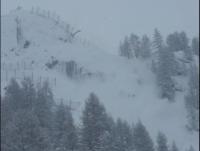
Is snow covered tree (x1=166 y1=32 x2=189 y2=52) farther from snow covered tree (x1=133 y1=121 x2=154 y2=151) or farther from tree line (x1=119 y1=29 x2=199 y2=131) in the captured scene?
snow covered tree (x1=133 y1=121 x2=154 y2=151)

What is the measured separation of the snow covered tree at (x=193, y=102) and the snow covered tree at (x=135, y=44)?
1144 inches

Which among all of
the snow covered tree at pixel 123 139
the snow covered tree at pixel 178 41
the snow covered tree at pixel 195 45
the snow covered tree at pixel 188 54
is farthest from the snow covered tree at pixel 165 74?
the snow covered tree at pixel 123 139

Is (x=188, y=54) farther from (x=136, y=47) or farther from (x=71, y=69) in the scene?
(x=71, y=69)

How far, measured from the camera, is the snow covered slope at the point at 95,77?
273 feet

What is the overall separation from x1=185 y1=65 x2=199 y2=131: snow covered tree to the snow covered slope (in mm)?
1935

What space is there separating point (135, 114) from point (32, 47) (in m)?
54.4

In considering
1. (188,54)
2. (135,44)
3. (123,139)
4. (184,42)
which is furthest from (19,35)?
(123,139)

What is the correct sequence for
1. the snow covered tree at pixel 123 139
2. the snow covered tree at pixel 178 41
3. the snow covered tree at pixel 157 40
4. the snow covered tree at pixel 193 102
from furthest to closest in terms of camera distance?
the snow covered tree at pixel 178 41, the snow covered tree at pixel 157 40, the snow covered tree at pixel 193 102, the snow covered tree at pixel 123 139

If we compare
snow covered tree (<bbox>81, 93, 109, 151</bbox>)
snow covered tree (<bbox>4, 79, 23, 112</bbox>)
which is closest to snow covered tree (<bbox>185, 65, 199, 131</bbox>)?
snow covered tree (<bbox>4, 79, 23, 112</bbox>)

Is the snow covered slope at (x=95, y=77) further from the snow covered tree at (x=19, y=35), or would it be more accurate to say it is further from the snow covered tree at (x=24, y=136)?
the snow covered tree at (x=24, y=136)

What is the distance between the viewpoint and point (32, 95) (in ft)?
170

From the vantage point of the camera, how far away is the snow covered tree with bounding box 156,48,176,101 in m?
89.2

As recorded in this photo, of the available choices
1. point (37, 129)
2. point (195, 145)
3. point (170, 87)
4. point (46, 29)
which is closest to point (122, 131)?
point (37, 129)

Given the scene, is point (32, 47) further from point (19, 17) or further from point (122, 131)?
point (122, 131)
